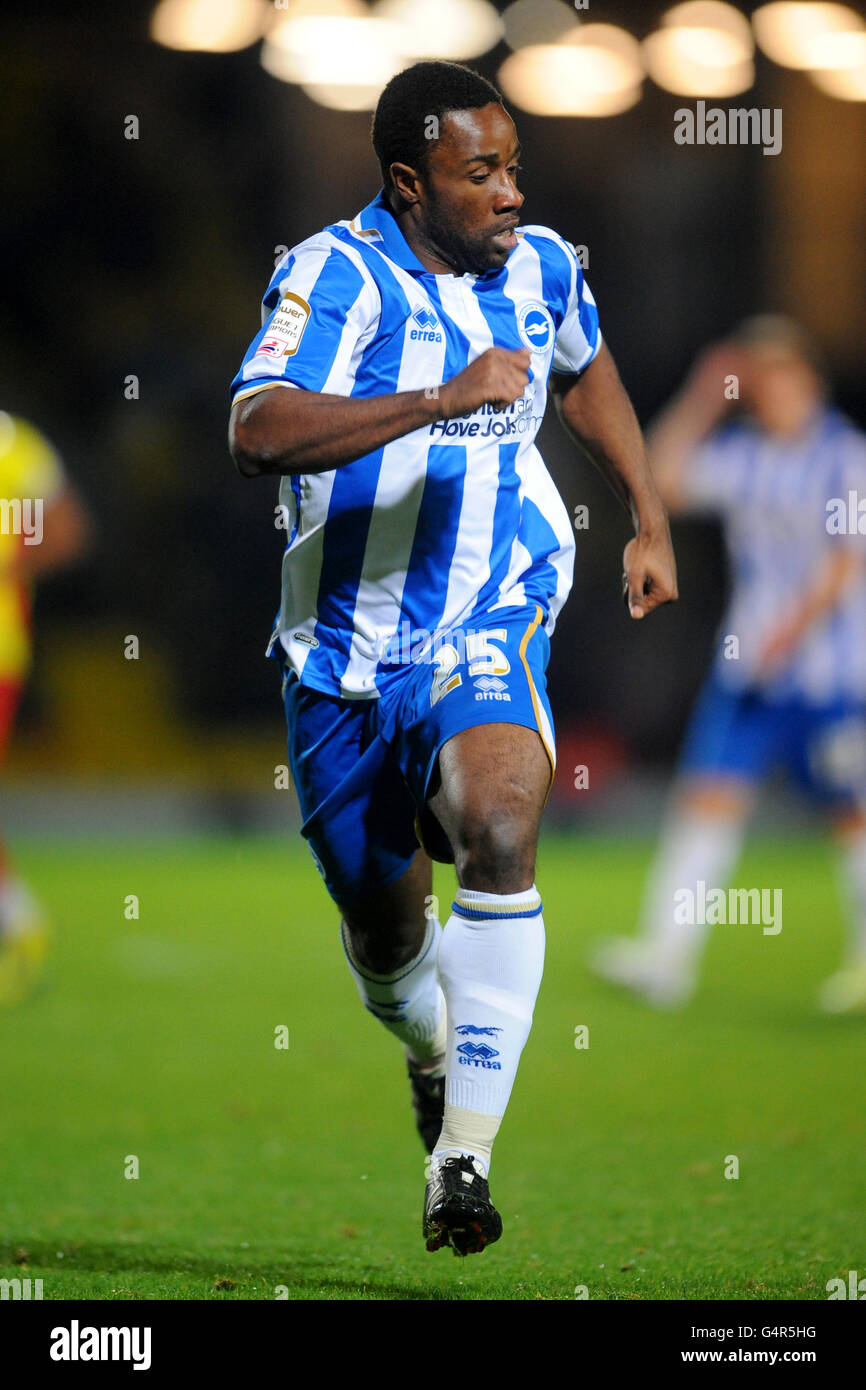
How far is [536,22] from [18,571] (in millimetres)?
7295

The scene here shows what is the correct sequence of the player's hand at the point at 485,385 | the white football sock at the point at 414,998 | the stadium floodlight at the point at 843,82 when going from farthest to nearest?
the stadium floodlight at the point at 843,82 < the white football sock at the point at 414,998 < the player's hand at the point at 485,385

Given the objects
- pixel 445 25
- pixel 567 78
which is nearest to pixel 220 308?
pixel 445 25

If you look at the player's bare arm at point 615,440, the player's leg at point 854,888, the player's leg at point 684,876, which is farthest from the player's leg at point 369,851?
the player's leg at point 854,888

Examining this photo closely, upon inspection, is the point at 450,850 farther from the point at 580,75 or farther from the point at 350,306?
the point at 580,75

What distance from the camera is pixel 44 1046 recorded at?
19.9 ft

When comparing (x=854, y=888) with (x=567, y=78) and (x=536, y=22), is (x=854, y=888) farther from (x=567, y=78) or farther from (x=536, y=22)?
(x=567, y=78)

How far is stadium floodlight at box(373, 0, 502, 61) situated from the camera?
12.2m

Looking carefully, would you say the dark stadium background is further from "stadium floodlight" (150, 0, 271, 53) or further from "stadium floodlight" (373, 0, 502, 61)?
"stadium floodlight" (373, 0, 502, 61)

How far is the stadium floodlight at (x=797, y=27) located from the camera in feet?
39.9

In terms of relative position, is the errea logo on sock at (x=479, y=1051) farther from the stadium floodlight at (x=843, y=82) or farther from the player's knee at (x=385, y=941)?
the stadium floodlight at (x=843, y=82)

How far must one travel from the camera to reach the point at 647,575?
3.47 metres

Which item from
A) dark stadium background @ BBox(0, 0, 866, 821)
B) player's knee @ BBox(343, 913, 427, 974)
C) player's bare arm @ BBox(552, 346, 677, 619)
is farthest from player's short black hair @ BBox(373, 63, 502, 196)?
dark stadium background @ BBox(0, 0, 866, 821)
